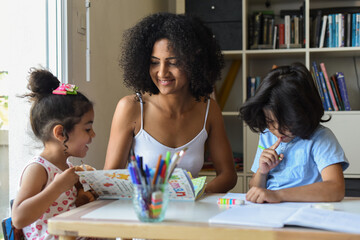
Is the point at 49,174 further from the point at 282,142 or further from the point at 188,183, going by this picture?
the point at 282,142

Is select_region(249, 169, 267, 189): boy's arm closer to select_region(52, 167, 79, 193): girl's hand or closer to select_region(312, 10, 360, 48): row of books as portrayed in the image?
select_region(52, 167, 79, 193): girl's hand

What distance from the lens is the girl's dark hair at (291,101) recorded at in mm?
1425

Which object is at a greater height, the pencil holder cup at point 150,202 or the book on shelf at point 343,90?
the book on shelf at point 343,90

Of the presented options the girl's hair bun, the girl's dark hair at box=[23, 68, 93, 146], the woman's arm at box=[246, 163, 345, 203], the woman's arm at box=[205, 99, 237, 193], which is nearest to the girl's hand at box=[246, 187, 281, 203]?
the woman's arm at box=[246, 163, 345, 203]

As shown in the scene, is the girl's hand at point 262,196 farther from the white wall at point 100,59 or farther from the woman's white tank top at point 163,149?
the white wall at point 100,59

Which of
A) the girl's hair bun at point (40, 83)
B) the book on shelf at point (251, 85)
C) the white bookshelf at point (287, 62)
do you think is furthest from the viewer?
the book on shelf at point (251, 85)

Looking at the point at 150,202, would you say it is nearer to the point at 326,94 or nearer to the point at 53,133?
the point at 53,133

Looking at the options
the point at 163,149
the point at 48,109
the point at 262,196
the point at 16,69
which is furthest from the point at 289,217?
the point at 16,69

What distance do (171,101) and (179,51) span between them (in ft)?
0.75

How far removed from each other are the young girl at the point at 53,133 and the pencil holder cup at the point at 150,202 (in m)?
0.38

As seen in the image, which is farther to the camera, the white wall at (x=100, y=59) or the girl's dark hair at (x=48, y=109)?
the white wall at (x=100, y=59)

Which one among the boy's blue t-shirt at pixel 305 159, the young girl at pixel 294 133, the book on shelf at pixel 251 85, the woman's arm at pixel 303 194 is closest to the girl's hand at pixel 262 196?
the woman's arm at pixel 303 194

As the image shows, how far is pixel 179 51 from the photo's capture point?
1675 millimetres

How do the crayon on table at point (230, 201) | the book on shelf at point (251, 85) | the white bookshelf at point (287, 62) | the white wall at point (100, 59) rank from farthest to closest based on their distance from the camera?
the book on shelf at point (251, 85) → the white bookshelf at point (287, 62) → the white wall at point (100, 59) → the crayon on table at point (230, 201)
